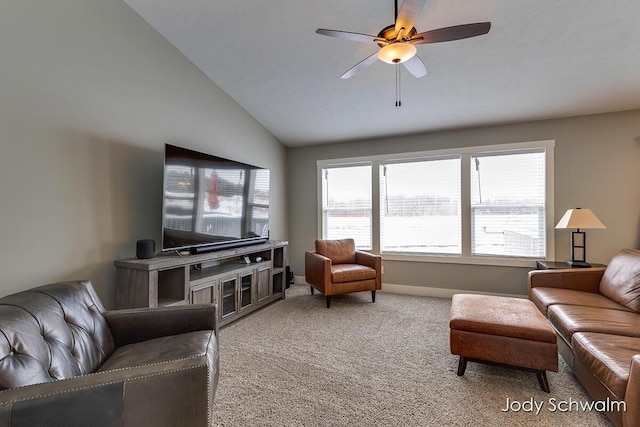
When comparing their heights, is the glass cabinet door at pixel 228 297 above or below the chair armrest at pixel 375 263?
below

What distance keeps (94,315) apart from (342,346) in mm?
1877

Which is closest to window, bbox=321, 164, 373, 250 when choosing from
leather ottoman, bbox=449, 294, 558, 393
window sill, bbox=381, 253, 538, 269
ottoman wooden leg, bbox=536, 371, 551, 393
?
window sill, bbox=381, 253, 538, 269

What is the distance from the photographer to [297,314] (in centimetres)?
349

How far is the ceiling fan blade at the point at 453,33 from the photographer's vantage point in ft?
5.86

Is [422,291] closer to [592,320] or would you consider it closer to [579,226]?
[579,226]

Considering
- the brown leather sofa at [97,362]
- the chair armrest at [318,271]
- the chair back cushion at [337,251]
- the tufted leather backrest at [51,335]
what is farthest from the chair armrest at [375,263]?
the tufted leather backrest at [51,335]

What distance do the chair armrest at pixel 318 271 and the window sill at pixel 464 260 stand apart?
4.00 feet

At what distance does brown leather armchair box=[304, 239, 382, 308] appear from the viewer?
3.66 m

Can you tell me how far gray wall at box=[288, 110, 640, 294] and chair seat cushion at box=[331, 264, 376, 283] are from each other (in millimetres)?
917

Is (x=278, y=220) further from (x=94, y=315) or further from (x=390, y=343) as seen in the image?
(x=94, y=315)

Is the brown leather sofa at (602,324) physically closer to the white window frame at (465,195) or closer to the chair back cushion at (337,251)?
the white window frame at (465,195)

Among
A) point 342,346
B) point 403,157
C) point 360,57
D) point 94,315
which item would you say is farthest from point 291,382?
point 403,157

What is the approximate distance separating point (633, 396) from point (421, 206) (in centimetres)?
321

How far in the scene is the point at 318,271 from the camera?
3.81 meters
